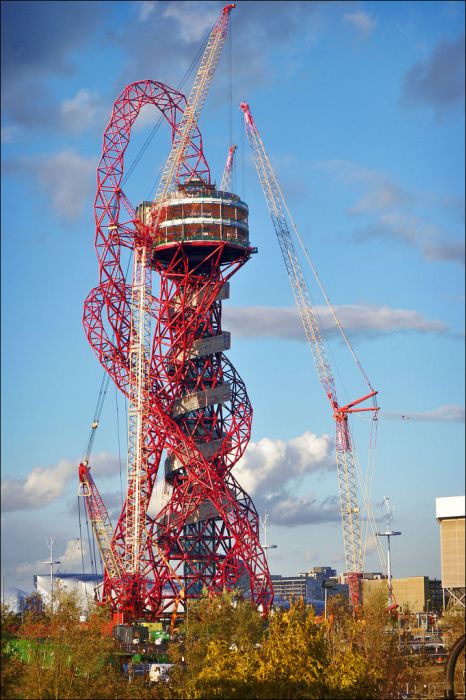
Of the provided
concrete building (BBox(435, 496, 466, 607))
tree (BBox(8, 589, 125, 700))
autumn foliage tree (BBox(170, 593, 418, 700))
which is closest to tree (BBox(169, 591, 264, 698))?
autumn foliage tree (BBox(170, 593, 418, 700))

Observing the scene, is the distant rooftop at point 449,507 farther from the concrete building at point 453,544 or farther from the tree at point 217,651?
the tree at point 217,651

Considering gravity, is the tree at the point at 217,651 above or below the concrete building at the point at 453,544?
below

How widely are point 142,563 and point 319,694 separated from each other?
114 metres

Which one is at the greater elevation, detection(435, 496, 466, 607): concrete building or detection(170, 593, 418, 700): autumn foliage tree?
detection(435, 496, 466, 607): concrete building

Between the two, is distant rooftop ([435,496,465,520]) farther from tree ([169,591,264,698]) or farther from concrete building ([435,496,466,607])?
tree ([169,591,264,698])

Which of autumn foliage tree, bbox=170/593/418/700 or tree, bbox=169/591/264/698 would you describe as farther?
tree, bbox=169/591/264/698

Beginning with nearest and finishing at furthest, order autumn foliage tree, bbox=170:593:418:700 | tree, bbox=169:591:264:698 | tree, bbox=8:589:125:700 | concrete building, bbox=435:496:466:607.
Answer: autumn foliage tree, bbox=170:593:418:700 < tree, bbox=169:591:264:698 < tree, bbox=8:589:125:700 < concrete building, bbox=435:496:466:607

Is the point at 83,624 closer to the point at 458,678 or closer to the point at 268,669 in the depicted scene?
the point at 458,678

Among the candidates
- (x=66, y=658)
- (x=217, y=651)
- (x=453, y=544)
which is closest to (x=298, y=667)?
(x=217, y=651)

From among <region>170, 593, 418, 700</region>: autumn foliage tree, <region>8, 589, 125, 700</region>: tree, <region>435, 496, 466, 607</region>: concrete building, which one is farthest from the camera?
<region>435, 496, 466, 607</region>: concrete building

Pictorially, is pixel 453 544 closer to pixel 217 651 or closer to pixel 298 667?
pixel 298 667

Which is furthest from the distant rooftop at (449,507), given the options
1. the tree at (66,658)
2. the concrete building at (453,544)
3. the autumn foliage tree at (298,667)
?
the tree at (66,658)

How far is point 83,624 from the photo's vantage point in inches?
5487

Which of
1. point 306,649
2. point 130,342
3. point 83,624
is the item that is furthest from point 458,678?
point 130,342
